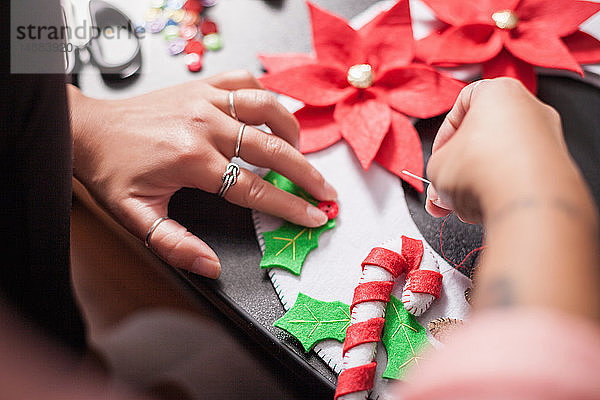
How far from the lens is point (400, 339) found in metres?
0.46

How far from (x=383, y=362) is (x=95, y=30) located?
0.58 metres

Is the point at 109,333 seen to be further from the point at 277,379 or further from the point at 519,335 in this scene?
the point at 519,335

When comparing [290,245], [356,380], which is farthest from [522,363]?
[290,245]

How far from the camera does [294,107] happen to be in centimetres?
63

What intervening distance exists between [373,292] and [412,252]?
65 mm

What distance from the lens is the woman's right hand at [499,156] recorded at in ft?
0.90

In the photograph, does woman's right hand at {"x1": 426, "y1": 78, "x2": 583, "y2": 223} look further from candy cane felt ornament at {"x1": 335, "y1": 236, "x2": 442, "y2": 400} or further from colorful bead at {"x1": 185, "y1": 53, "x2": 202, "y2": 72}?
colorful bead at {"x1": 185, "y1": 53, "x2": 202, "y2": 72}

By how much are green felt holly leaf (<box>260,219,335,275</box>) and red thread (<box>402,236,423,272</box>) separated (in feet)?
0.27

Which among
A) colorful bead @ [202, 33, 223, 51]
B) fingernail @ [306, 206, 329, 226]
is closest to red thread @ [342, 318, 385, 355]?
fingernail @ [306, 206, 329, 226]

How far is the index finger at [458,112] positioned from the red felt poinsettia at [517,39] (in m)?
0.22

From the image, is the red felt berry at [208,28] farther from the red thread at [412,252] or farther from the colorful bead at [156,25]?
the red thread at [412,252]

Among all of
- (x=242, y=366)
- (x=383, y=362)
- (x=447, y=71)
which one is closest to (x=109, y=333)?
(x=242, y=366)

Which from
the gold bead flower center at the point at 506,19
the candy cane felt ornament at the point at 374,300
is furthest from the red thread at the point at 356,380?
the gold bead flower center at the point at 506,19

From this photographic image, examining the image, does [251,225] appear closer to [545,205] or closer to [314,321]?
[314,321]
